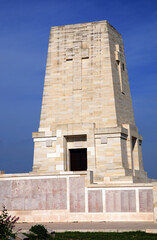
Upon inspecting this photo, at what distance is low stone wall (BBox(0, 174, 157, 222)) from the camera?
19141 millimetres

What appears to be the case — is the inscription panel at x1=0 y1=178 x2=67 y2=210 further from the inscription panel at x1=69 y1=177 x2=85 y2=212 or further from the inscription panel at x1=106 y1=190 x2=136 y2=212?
the inscription panel at x1=106 y1=190 x2=136 y2=212

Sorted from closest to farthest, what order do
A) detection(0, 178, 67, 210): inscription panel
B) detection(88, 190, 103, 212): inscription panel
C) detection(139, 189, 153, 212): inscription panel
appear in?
1. detection(139, 189, 153, 212): inscription panel
2. detection(88, 190, 103, 212): inscription panel
3. detection(0, 178, 67, 210): inscription panel

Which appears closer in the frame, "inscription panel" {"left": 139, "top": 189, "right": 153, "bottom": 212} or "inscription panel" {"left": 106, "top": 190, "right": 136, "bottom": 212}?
"inscription panel" {"left": 139, "top": 189, "right": 153, "bottom": 212}

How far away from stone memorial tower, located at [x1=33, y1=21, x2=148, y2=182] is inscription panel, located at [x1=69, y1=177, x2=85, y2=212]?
10.7 ft

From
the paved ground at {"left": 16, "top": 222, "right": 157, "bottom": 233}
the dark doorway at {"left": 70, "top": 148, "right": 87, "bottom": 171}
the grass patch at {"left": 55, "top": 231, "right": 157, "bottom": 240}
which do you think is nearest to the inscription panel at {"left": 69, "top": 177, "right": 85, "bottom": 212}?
the paved ground at {"left": 16, "top": 222, "right": 157, "bottom": 233}

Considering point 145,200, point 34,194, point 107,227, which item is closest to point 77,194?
point 34,194

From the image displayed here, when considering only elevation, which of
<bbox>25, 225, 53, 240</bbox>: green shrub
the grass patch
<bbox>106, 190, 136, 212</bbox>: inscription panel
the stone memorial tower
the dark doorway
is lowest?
the grass patch

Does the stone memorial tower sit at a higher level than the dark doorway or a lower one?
higher

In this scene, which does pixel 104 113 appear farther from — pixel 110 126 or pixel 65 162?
pixel 65 162

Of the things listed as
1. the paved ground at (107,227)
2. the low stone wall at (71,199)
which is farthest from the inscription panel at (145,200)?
the paved ground at (107,227)

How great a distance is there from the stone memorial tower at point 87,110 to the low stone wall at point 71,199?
11.1 feet

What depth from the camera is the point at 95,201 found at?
64.7 feet

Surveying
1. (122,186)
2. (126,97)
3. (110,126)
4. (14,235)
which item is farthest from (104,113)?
(14,235)

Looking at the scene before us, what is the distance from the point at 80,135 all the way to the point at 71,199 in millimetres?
6239
